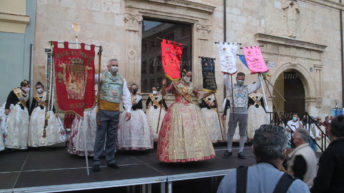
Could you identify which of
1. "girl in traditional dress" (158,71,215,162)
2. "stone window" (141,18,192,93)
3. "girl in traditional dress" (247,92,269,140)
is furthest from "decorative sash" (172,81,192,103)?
"stone window" (141,18,192,93)

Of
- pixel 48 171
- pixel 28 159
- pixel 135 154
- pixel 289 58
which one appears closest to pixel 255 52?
pixel 135 154

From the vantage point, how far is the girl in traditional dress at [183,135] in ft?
14.5

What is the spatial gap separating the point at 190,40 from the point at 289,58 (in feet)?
15.6

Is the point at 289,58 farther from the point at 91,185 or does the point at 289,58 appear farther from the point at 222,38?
the point at 91,185

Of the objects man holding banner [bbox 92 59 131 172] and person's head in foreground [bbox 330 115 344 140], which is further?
man holding banner [bbox 92 59 131 172]

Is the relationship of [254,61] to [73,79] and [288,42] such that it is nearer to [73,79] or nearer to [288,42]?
[73,79]

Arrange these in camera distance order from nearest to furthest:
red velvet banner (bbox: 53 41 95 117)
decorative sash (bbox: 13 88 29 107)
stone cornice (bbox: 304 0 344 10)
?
1. red velvet banner (bbox: 53 41 95 117)
2. decorative sash (bbox: 13 88 29 107)
3. stone cornice (bbox: 304 0 344 10)

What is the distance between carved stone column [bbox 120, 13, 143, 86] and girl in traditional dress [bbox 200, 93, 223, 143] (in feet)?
7.25

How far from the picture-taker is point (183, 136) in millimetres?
4484

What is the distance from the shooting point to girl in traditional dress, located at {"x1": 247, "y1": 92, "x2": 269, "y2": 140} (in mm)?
8414

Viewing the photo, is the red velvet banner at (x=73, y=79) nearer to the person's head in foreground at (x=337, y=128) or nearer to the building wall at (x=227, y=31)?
the person's head in foreground at (x=337, y=128)

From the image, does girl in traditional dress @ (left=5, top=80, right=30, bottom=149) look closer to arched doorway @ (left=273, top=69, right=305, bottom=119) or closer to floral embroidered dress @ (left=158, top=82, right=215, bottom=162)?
floral embroidered dress @ (left=158, top=82, right=215, bottom=162)

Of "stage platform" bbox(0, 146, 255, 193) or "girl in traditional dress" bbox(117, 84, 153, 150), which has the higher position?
"girl in traditional dress" bbox(117, 84, 153, 150)

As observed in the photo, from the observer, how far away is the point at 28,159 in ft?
17.7
